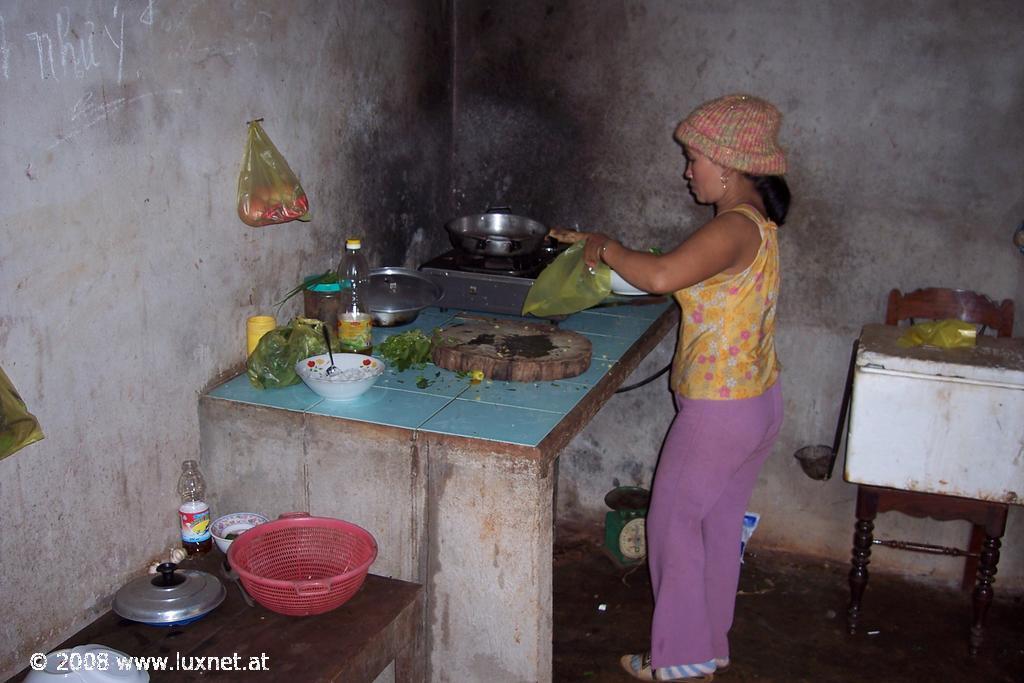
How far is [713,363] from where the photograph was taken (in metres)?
3.18

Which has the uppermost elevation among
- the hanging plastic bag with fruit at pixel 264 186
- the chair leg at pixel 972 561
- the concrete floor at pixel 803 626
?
the hanging plastic bag with fruit at pixel 264 186

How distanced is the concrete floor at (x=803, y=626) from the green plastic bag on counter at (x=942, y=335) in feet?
3.75

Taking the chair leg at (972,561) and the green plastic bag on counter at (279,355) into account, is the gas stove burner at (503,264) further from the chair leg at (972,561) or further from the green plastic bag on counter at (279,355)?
the chair leg at (972,561)

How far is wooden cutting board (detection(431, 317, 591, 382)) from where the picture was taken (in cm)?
322

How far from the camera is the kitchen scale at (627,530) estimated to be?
14.4 ft

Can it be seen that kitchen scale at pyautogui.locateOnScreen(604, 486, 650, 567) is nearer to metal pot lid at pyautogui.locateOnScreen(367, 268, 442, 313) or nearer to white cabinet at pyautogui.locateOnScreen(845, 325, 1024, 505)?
white cabinet at pyautogui.locateOnScreen(845, 325, 1024, 505)

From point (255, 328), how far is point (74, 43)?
1057mm

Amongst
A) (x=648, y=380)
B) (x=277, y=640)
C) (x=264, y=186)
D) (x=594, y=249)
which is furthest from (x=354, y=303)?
(x=648, y=380)

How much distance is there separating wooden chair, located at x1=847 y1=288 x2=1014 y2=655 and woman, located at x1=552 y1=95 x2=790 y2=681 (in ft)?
2.15

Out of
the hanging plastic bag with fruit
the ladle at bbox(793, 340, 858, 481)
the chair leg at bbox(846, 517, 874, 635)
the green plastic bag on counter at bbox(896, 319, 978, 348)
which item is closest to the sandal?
the chair leg at bbox(846, 517, 874, 635)

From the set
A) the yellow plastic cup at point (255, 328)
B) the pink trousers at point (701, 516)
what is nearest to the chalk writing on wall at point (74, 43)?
the yellow plastic cup at point (255, 328)

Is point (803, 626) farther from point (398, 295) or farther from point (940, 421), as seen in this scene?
point (398, 295)

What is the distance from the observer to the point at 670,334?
446cm

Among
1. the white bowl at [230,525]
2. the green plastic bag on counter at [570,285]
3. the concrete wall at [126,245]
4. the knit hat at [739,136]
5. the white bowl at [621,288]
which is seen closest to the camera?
the concrete wall at [126,245]
